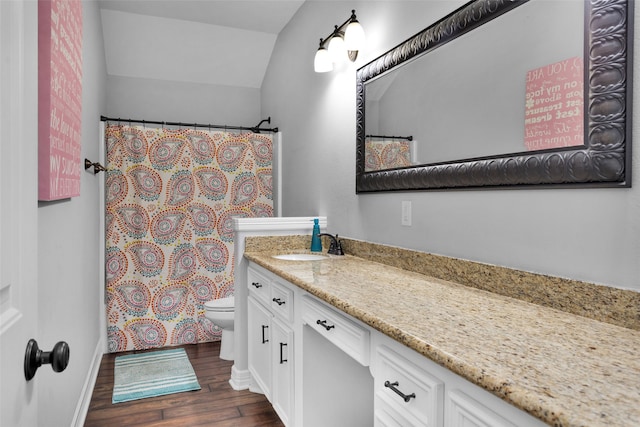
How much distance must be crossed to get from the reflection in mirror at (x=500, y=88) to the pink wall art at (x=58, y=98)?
1.36 meters

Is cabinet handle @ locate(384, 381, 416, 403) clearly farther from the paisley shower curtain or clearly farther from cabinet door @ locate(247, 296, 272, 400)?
the paisley shower curtain

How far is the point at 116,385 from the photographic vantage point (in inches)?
104

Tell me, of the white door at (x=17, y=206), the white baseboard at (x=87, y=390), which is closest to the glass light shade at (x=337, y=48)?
the white door at (x=17, y=206)

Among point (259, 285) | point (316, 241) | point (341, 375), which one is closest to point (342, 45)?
point (316, 241)

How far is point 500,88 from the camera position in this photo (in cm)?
145

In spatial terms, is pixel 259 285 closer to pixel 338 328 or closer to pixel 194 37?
pixel 338 328

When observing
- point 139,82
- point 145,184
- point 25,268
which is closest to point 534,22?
point 25,268

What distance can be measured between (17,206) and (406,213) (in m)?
1.58

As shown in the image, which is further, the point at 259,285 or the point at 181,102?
the point at 181,102

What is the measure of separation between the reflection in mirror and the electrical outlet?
0.66 feet

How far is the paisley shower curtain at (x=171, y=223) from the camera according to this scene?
10.5 ft

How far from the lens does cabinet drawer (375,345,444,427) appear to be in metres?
0.92

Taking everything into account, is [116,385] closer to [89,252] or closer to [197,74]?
[89,252]

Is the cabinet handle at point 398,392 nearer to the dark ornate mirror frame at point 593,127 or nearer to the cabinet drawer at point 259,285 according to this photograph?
the dark ornate mirror frame at point 593,127
